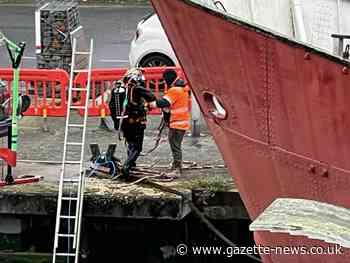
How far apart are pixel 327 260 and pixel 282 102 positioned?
1279 millimetres

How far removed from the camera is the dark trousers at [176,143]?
11375 millimetres

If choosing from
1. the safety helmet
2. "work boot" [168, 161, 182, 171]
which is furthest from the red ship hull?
"work boot" [168, 161, 182, 171]

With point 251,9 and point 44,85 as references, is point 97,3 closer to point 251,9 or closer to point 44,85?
point 44,85

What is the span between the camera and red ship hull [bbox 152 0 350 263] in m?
7.67

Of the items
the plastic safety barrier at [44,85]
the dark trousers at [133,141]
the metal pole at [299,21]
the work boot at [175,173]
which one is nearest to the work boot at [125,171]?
the dark trousers at [133,141]

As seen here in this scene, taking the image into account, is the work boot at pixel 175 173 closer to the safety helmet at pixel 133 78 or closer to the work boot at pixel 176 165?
the work boot at pixel 176 165

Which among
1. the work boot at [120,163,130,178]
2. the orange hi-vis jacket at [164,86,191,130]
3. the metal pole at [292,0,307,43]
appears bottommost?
the work boot at [120,163,130,178]

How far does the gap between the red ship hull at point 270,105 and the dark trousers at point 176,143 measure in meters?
2.43

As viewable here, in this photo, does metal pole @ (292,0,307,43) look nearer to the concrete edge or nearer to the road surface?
the road surface

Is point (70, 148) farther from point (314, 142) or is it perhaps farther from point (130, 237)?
point (314, 142)

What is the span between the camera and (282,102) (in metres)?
7.97

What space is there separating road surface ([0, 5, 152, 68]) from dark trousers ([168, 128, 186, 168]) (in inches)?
304

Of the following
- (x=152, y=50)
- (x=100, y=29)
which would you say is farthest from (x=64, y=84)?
(x=100, y=29)

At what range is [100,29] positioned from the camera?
80.9 ft
